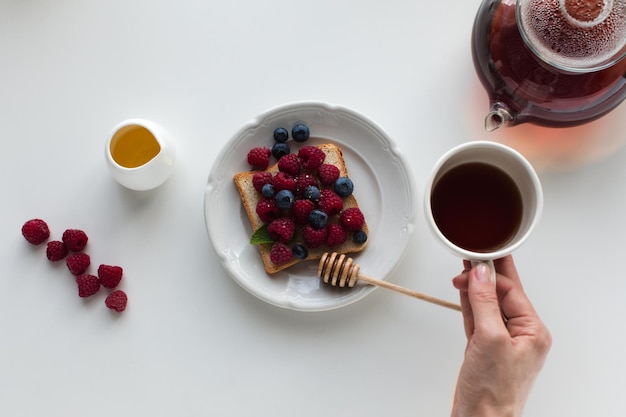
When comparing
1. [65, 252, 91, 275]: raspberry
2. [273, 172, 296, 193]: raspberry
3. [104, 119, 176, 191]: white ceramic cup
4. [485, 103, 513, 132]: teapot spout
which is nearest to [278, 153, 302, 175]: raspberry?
[273, 172, 296, 193]: raspberry

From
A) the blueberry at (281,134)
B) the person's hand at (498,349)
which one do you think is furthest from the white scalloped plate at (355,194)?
the person's hand at (498,349)

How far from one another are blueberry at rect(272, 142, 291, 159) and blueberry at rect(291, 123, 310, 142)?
0.03m

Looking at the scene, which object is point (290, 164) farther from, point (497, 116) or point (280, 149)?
point (497, 116)

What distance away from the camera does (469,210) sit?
1.18m

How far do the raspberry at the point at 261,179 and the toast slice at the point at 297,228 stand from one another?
0.03 metres

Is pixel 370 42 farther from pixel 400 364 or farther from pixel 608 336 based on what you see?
pixel 608 336

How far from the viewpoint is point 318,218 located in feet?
4.21

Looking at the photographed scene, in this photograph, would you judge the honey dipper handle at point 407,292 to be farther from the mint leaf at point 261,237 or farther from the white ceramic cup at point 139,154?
the white ceramic cup at point 139,154

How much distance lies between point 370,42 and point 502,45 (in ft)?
1.20

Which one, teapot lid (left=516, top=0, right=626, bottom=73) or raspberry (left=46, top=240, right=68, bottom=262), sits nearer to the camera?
teapot lid (left=516, top=0, right=626, bottom=73)

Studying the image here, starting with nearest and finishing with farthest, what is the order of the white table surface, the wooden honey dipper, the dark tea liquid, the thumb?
the thumb → the dark tea liquid → the wooden honey dipper → the white table surface

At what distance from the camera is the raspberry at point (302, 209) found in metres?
1.30

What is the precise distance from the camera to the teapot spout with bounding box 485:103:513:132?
117 centimetres

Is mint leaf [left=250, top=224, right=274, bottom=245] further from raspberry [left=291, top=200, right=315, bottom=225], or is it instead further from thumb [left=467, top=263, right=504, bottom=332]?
thumb [left=467, top=263, right=504, bottom=332]
